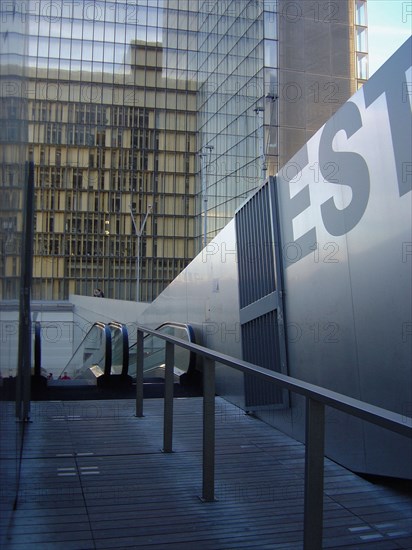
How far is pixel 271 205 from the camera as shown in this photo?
5285 mm

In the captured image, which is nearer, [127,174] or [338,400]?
[338,400]

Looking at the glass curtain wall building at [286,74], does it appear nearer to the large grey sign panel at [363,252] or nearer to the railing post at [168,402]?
the railing post at [168,402]

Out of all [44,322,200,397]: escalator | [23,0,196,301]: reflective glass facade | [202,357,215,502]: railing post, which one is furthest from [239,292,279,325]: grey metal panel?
[23,0,196,301]: reflective glass facade

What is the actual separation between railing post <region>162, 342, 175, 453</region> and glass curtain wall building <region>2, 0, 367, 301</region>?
38922 millimetres

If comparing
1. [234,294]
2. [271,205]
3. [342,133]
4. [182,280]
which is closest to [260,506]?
[342,133]

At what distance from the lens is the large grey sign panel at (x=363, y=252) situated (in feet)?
10.6

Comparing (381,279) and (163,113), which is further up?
(163,113)

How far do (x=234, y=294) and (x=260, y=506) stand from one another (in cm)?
380

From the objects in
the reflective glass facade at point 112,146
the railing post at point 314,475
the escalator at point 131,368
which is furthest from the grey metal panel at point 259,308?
the reflective glass facade at point 112,146

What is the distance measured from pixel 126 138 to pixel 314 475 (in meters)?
49.9

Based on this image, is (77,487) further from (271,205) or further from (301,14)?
(301,14)

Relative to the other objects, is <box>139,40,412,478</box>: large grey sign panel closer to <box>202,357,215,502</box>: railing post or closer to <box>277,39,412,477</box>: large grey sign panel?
<box>277,39,412,477</box>: large grey sign panel

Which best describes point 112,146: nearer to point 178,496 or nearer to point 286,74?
point 286,74

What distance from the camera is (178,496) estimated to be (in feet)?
10.7
